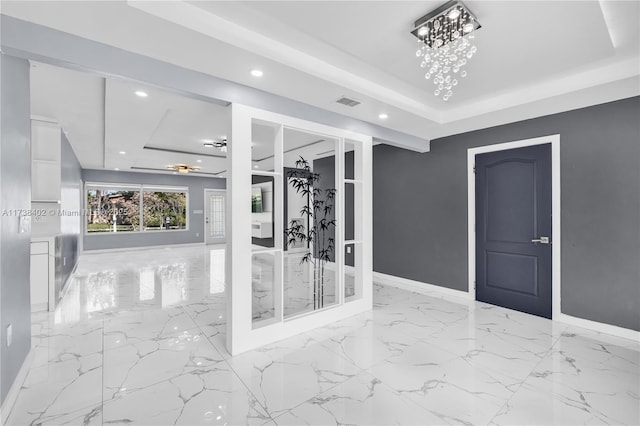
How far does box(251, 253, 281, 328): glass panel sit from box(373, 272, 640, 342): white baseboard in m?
2.17

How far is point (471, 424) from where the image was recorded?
189cm

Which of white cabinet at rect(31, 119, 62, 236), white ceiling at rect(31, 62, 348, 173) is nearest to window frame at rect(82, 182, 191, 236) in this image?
white ceiling at rect(31, 62, 348, 173)

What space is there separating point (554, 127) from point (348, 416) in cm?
409

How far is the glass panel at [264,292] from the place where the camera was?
3.17 meters

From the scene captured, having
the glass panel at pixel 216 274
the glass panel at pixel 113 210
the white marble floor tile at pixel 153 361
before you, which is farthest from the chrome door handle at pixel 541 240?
the glass panel at pixel 113 210

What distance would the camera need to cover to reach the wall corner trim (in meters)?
4.60

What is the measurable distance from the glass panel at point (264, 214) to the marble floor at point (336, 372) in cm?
528

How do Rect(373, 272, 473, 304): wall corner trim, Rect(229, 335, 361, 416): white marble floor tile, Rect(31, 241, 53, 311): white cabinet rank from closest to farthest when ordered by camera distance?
Rect(229, 335, 361, 416): white marble floor tile < Rect(31, 241, 53, 311): white cabinet < Rect(373, 272, 473, 304): wall corner trim

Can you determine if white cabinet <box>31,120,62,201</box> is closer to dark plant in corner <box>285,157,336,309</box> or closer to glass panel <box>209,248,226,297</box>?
glass panel <box>209,248,226,297</box>

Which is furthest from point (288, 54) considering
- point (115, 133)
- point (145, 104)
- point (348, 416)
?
point (115, 133)

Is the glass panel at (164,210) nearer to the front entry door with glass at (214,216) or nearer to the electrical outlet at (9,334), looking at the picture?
the front entry door with glass at (214,216)

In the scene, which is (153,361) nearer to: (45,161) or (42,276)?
(42,276)

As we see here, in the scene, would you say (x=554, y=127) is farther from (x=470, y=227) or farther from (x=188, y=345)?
(x=188, y=345)

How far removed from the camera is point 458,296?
466 centimetres
